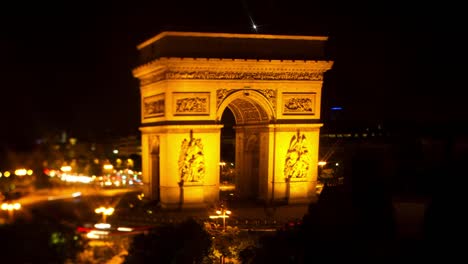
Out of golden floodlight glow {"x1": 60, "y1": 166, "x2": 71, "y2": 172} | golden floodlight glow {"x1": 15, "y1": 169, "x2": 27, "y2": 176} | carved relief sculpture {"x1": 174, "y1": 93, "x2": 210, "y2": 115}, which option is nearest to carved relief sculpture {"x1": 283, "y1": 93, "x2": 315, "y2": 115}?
carved relief sculpture {"x1": 174, "y1": 93, "x2": 210, "y2": 115}

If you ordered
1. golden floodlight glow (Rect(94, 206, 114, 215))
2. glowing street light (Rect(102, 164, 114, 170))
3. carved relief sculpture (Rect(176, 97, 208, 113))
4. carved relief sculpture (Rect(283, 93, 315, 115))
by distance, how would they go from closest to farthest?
golden floodlight glow (Rect(94, 206, 114, 215)), carved relief sculpture (Rect(176, 97, 208, 113)), carved relief sculpture (Rect(283, 93, 315, 115)), glowing street light (Rect(102, 164, 114, 170))

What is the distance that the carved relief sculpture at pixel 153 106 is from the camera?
19.4m

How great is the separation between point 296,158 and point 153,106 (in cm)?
681

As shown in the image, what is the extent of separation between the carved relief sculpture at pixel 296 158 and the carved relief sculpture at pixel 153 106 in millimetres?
5879

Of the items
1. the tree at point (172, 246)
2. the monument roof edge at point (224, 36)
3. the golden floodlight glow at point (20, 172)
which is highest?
the monument roof edge at point (224, 36)

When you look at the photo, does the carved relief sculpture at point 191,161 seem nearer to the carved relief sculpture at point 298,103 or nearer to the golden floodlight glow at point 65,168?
the carved relief sculpture at point 298,103

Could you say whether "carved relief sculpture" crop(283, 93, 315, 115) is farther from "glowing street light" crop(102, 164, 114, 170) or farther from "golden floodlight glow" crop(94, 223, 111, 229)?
"glowing street light" crop(102, 164, 114, 170)

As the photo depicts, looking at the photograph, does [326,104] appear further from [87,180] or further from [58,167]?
[58,167]

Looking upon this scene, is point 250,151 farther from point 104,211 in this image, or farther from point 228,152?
point 228,152

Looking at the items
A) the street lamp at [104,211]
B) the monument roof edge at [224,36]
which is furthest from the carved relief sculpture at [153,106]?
the street lamp at [104,211]

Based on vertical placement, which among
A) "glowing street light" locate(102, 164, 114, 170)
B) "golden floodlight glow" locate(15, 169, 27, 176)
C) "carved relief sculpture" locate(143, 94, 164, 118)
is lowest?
"glowing street light" locate(102, 164, 114, 170)

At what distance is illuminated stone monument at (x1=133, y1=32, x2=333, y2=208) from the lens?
60.6ft

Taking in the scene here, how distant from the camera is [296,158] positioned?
19.9m

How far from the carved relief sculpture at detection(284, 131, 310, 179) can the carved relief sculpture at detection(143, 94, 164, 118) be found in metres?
5.88
